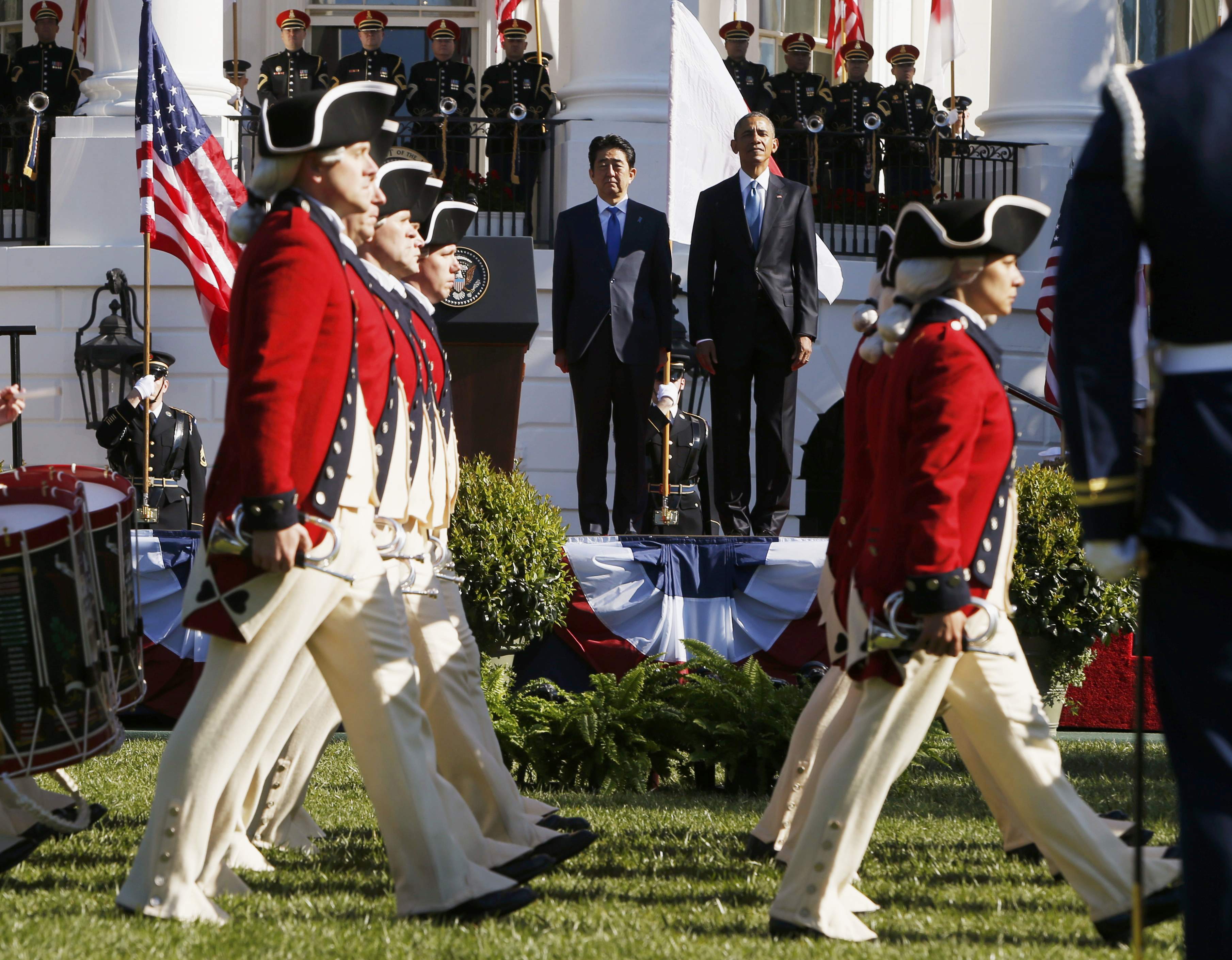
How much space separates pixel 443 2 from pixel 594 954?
53.5ft

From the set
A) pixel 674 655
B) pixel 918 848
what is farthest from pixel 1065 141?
pixel 918 848

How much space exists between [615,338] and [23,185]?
837 cm

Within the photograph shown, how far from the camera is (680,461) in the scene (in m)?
12.2

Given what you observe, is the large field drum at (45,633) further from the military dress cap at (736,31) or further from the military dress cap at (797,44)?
the military dress cap at (797,44)

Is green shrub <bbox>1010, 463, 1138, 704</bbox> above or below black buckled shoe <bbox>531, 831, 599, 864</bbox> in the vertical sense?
above

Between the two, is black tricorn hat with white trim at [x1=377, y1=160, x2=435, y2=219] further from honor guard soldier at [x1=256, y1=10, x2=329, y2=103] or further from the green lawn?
honor guard soldier at [x1=256, y1=10, x2=329, y2=103]

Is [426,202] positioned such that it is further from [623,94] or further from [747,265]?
[623,94]

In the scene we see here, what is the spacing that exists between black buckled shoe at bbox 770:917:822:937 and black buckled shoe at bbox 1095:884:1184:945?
2.11 feet

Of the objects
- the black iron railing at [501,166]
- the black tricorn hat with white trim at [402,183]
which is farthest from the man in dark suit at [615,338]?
the black iron railing at [501,166]

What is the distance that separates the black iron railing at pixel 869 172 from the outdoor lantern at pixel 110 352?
5.97 meters

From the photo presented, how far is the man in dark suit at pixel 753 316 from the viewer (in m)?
9.01

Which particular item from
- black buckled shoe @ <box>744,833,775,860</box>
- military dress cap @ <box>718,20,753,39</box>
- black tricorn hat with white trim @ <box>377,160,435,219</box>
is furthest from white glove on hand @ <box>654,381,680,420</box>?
military dress cap @ <box>718,20,753,39</box>

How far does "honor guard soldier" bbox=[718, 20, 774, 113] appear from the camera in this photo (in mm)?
15641

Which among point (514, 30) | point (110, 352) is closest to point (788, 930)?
point (110, 352)
